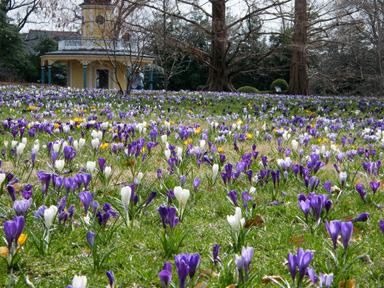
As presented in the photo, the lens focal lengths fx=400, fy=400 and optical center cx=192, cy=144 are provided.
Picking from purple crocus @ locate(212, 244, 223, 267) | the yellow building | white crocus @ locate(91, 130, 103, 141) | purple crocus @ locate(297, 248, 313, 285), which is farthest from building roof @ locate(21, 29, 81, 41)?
purple crocus @ locate(297, 248, 313, 285)

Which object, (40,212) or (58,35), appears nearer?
Answer: (40,212)

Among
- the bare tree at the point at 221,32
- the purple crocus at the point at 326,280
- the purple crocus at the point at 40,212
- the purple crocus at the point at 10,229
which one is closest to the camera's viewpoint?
the purple crocus at the point at 326,280

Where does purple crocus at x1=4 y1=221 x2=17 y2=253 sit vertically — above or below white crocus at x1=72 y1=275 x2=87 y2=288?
above

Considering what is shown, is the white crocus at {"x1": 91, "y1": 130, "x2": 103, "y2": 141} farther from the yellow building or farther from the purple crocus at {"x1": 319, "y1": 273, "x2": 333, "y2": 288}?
the yellow building

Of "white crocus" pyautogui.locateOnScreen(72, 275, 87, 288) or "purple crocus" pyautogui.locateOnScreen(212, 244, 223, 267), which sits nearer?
"white crocus" pyautogui.locateOnScreen(72, 275, 87, 288)

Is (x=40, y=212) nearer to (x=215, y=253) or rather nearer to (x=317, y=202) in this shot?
(x=215, y=253)

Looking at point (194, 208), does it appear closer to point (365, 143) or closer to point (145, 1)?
point (365, 143)

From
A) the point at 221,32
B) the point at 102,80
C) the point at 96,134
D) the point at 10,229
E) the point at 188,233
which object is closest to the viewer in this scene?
the point at 10,229

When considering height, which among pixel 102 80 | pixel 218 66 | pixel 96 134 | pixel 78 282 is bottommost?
pixel 78 282

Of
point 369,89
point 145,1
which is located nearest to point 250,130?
point 145,1

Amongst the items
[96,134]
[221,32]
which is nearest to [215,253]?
[96,134]

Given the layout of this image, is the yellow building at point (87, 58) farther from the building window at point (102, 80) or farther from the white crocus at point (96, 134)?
the white crocus at point (96, 134)

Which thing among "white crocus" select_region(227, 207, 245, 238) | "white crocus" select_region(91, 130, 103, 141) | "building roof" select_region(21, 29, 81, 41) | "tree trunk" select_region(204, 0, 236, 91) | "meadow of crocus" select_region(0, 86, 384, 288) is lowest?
"meadow of crocus" select_region(0, 86, 384, 288)

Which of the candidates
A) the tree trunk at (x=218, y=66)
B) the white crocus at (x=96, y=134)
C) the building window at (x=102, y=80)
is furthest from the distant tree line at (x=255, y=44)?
the white crocus at (x=96, y=134)
